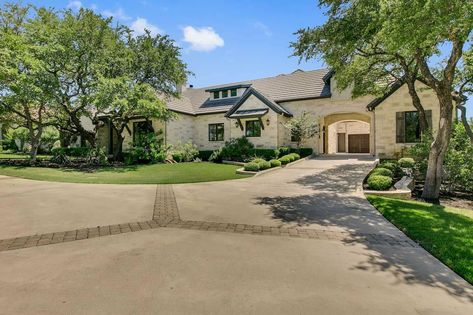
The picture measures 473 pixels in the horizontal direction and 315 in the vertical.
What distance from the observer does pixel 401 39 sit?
23.5 ft

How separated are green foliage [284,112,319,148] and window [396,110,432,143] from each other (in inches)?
249

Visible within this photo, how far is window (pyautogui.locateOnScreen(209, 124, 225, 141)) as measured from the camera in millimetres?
27562

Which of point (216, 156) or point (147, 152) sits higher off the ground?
point (147, 152)

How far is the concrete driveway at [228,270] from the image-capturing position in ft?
10.3

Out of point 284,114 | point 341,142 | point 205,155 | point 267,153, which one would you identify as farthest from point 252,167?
point 341,142

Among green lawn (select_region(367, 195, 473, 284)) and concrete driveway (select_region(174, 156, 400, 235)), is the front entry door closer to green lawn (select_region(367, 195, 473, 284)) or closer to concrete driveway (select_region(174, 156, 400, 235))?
concrete driveway (select_region(174, 156, 400, 235))

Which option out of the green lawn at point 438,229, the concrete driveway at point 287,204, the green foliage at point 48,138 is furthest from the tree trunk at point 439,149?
the green foliage at point 48,138

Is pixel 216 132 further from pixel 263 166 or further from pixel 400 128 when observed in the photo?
pixel 400 128

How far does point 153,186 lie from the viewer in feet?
37.1

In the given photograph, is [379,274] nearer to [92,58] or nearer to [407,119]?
[407,119]

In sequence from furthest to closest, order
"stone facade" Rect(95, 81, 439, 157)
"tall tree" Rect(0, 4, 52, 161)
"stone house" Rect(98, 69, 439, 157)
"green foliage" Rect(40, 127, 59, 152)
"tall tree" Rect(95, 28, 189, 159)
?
"green foliage" Rect(40, 127, 59, 152), "stone facade" Rect(95, 81, 439, 157), "stone house" Rect(98, 69, 439, 157), "tall tree" Rect(95, 28, 189, 159), "tall tree" Rect(0, 4, 52, 161)

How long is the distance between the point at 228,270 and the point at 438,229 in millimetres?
5040

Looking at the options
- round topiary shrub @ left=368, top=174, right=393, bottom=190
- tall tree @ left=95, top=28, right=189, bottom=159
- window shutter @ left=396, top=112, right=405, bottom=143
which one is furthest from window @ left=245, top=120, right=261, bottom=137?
round topiary shrub @ left=368, top=174, right=393, bottom=190

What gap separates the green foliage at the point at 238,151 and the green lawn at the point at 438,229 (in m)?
13.5
